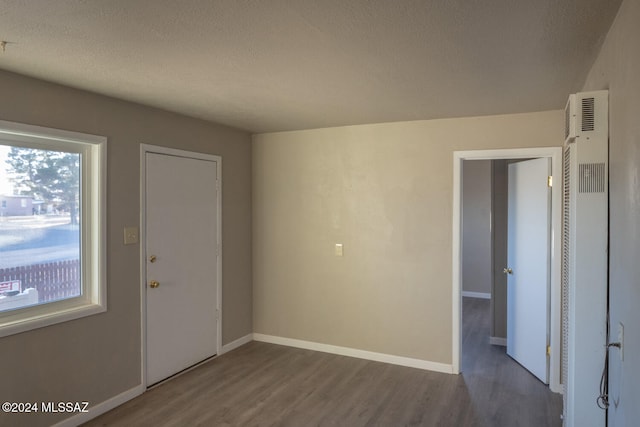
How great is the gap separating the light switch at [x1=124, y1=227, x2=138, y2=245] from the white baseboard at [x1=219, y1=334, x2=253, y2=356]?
5.41 feet

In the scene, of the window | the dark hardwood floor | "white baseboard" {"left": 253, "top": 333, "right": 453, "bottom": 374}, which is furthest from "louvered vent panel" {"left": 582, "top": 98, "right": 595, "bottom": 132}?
the window

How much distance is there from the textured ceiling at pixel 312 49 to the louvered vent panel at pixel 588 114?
1.00 feet

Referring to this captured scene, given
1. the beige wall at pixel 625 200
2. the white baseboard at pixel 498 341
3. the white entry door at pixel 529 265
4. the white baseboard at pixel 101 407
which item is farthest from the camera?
the white baseboard at pixel 498 341

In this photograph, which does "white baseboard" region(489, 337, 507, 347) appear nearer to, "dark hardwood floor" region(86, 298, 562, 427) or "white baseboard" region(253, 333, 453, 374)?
"dark hardwood floor" region(86, 298, 562, 427)

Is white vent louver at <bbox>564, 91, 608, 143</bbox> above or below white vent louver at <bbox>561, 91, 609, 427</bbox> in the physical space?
above

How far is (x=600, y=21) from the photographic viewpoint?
1825 mm

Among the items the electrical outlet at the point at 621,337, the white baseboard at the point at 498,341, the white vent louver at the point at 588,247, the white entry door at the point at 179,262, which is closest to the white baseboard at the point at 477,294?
the white baseboard at the point at 498,341

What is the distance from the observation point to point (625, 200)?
1.69m

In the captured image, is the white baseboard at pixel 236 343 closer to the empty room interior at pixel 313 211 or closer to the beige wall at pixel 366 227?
the empty room interior at pixel 313 211

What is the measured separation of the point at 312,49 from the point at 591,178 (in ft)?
5.01

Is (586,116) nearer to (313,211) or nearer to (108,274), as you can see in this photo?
(313,211)

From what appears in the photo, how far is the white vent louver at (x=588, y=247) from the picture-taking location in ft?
6.59

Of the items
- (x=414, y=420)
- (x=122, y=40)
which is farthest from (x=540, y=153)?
(x=122, y=40)

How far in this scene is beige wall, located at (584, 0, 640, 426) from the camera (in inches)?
59.6
